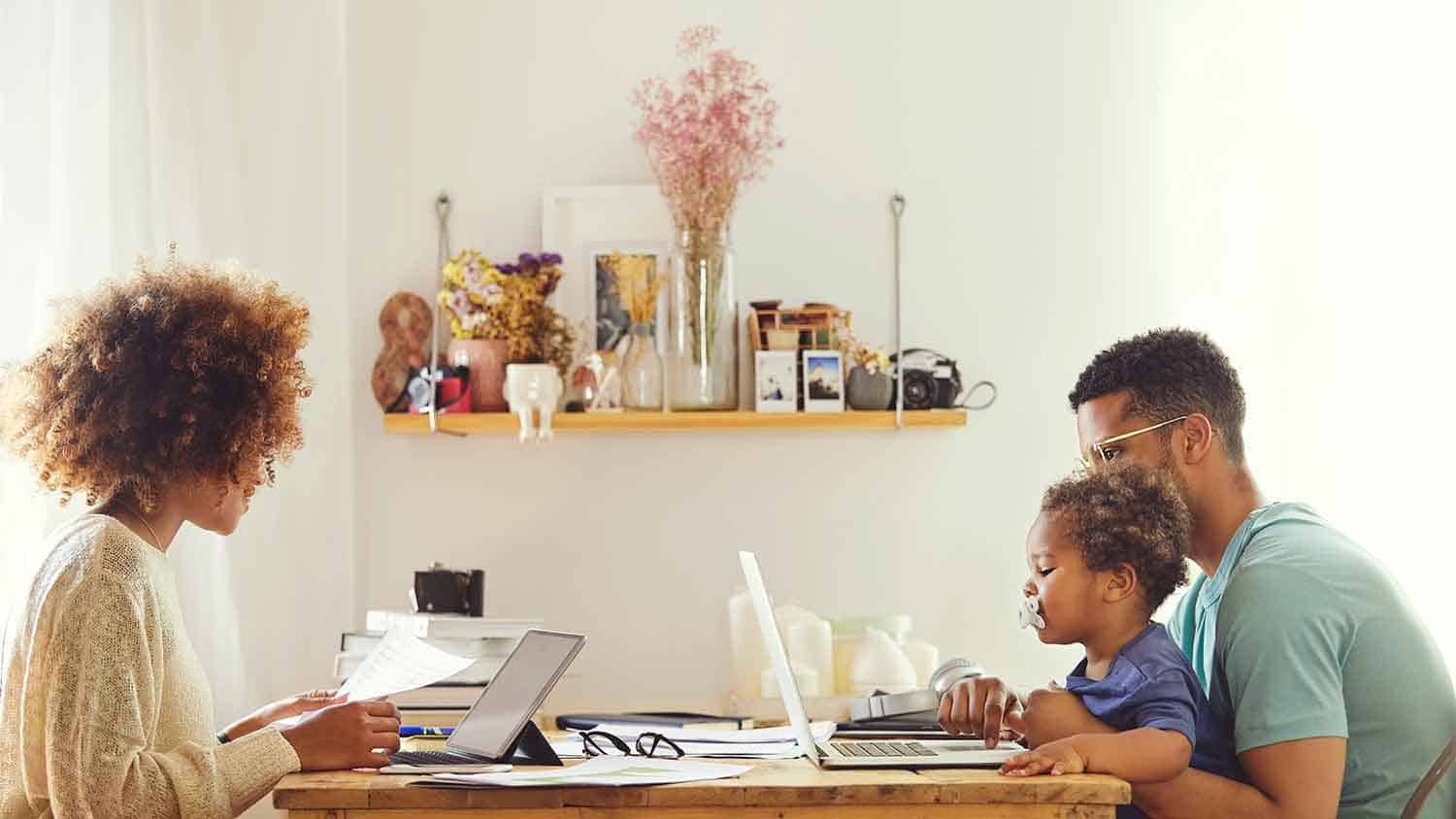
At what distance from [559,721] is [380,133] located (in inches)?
55.9

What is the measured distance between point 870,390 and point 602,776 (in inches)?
66.6

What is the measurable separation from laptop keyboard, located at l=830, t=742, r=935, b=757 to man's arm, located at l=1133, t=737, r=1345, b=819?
0.24 metres

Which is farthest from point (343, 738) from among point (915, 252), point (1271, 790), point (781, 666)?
point (915, 252)

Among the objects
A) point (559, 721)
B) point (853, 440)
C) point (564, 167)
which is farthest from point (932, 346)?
point (559, 721)

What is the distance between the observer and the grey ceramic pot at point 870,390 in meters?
3.06

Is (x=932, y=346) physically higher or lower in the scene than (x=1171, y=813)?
higher

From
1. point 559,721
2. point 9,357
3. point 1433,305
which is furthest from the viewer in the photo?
point 1433,305

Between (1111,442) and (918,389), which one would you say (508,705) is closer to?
(1111,442)

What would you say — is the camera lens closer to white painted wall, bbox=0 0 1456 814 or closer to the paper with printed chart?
white painted wall, bbox=0 0 1456 814

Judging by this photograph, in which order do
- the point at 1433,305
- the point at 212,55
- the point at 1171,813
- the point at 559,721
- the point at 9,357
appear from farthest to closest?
1. the point at 1433,305
2. the point at 212,55
3. the point at 559,721
4. the point at 9,357
5. the point at 1171,813

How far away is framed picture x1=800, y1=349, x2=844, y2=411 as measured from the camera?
304 cm

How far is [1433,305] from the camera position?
3158 millimetres

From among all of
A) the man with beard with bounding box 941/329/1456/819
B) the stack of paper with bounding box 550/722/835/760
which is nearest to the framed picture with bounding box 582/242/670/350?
the stack of paper with bounding box 550/722/835/760

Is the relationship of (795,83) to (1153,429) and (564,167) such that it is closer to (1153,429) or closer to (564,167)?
(564,167)
